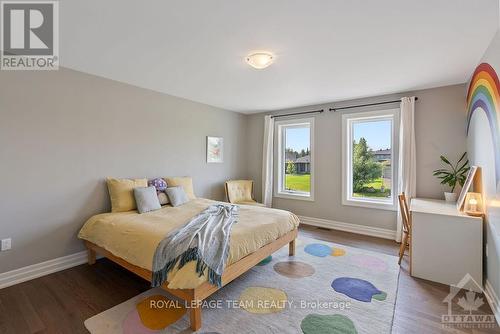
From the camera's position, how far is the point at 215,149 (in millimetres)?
4836

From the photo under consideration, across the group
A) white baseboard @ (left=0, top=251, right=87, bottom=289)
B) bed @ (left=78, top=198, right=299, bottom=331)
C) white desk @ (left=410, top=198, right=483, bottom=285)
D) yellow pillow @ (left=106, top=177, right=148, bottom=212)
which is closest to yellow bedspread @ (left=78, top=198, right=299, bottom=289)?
bed @ (left=78, top=198, right=299, bottom=331)

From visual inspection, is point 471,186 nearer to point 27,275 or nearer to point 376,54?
point 376,54

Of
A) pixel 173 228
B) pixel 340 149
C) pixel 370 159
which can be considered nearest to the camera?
pixel 173 228

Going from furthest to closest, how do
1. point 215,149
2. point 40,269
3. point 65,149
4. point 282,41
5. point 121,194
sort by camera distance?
point 215,149 < point 121,194 < point 65,149 < point 40,269 < point 282,41

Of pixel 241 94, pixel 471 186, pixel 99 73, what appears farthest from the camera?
pixel 241 94

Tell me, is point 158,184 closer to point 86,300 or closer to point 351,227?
point 86,300

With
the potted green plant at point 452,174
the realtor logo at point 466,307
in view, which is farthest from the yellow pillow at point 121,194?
the potted green plant at point 452,174

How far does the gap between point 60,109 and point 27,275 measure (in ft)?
6.24

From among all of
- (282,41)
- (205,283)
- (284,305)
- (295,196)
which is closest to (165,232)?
(205,283)

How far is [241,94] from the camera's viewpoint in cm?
392

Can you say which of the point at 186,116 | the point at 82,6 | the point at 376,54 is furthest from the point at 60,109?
the point at 376,54

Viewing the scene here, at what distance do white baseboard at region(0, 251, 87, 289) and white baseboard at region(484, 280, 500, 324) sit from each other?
170 inches

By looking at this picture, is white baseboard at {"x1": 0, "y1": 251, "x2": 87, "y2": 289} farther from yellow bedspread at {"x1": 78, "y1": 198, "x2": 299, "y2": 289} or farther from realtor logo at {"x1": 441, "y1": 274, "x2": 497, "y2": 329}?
realtor logo at {"x1": 441, "y1": 274, "x2": 497, "y2": 329}

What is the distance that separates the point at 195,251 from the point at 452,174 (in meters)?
3.57
